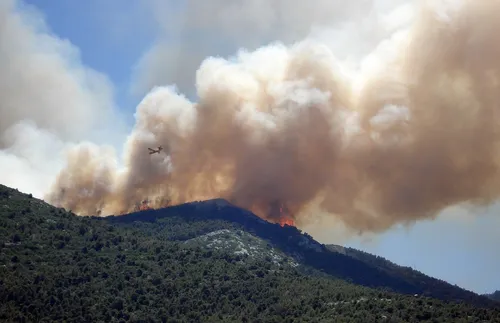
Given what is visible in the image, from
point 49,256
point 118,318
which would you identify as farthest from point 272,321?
point 49,256

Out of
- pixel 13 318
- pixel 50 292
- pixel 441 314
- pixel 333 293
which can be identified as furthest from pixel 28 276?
pixel 441 314

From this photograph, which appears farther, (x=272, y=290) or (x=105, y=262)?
(x=105, y=262)

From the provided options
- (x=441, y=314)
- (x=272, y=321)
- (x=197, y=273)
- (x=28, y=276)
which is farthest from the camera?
(x=197, y=273)

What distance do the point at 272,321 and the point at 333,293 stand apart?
20377 mm

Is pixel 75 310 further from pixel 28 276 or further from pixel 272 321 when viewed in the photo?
pixel 272 321

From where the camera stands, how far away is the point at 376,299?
160750 mm

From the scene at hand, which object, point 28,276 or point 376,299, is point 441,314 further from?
point 28,276

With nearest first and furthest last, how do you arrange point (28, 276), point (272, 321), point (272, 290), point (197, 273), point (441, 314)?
point (441, 314) → point (272, 321) → point (28, 276) → point (272, 290) → point (197, 273)

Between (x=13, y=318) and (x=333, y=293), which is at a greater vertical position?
(x=333, y=293)

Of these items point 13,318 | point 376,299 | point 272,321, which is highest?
point 376,299

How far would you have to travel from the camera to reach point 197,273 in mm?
193750

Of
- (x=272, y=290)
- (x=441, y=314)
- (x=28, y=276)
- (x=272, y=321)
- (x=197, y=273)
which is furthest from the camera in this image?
(x=197, y=273)

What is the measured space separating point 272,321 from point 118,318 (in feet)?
123

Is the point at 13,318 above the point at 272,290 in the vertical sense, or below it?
below
